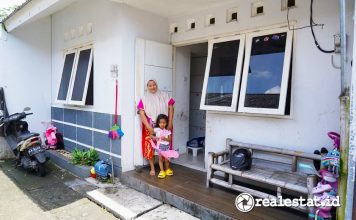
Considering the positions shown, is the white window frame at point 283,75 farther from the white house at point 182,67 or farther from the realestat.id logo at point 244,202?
the realestat.id logo at point 244,202

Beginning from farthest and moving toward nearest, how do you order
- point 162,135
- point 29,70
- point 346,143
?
point 29,70
point 162,135
point 346,143

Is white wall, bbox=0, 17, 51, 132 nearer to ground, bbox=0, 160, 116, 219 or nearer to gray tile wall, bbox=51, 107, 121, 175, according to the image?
gray tile wall, bbox=51, 107, 121, 175

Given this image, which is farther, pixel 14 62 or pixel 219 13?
pixel 14 62

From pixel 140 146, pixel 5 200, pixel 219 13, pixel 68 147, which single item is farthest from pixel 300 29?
pixel 68 147

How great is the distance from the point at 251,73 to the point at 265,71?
21cm

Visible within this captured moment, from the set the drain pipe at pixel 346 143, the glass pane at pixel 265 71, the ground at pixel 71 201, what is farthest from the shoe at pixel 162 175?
the drain pipe at pixel 346 143

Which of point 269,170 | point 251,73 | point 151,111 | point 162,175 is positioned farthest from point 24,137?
point 269,170

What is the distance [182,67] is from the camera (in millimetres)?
5277

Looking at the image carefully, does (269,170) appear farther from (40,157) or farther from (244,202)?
(40,157)

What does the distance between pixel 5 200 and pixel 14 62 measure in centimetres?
361

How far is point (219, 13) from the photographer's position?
416 centimetres

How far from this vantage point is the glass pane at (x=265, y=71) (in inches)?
135

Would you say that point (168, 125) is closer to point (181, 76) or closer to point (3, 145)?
point (181, 76)

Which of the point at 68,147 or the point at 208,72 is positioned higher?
the point at 208,72
